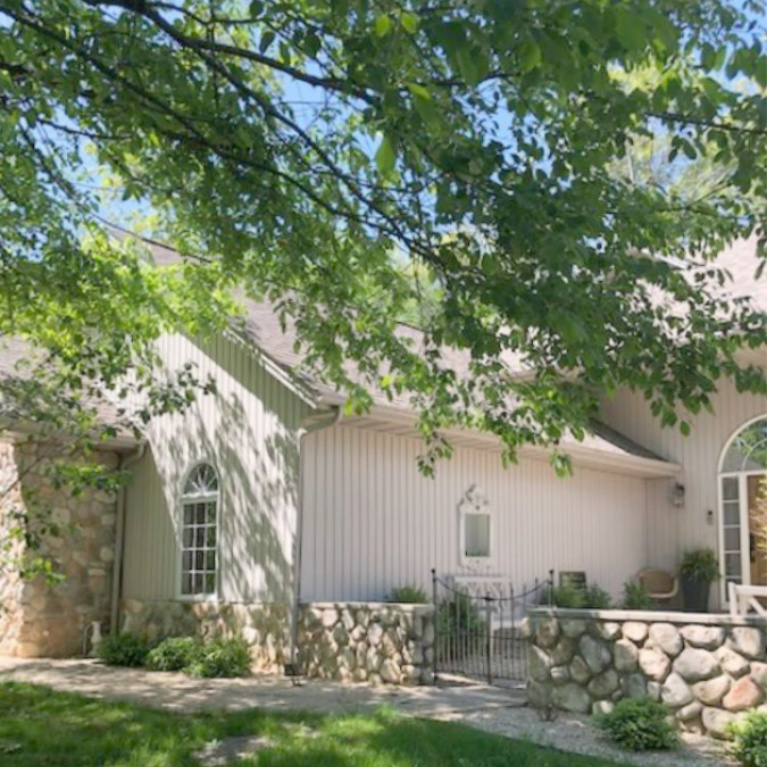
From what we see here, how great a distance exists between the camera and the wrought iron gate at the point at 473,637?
1011 cm

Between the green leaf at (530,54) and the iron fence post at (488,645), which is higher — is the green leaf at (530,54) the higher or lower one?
the higher one

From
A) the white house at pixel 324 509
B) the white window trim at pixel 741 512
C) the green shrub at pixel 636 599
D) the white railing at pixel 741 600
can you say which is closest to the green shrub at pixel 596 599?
the green shrub at pixel 636 599

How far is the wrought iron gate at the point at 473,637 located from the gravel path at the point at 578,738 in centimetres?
207

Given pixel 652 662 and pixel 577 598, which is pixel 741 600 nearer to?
pixel 577 598

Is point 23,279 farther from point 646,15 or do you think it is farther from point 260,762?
point 646,15

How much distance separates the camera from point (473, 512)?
12.6 m

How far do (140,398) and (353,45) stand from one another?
34.8ft

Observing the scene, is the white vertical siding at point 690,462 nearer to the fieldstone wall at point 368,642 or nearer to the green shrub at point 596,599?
the green shrub at point 596,599

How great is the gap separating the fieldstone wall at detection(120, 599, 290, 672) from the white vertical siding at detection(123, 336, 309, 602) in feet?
0.52

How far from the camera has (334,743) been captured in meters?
6.39

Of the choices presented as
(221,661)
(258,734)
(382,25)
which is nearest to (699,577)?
(221,661)

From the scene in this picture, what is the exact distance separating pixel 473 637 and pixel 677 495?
569 cm

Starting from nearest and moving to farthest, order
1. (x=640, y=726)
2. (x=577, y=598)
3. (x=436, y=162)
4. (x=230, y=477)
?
1. (x=436, y=162)
2. (x=640, y=726)
3. (x=230, y=477)
4. (x=577, y=598)

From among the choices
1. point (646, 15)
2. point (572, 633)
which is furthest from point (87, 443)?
point (646, 15)
